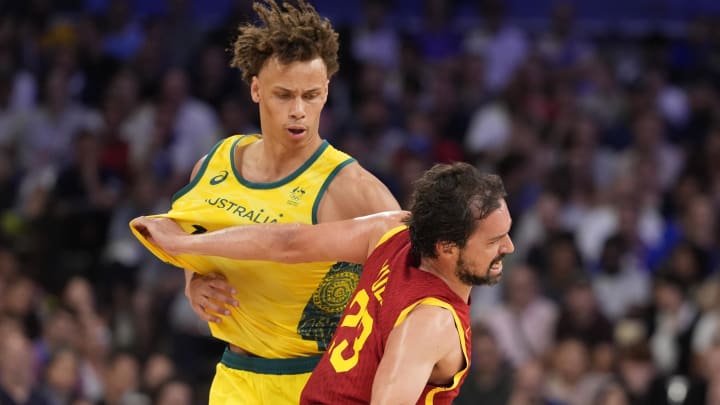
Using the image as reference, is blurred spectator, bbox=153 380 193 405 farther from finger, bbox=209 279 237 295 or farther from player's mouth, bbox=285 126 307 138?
player's mouth, bbox=285 126 307 138

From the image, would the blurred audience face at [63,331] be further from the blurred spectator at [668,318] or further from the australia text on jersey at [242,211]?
the australia text on jersey at [242,211]

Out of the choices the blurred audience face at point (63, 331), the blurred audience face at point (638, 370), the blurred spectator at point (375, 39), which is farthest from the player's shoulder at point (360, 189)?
the blurred spectator at point (375, 39)

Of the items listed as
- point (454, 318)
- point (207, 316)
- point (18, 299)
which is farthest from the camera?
point (18, 299)

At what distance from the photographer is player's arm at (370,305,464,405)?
3914 millimetres

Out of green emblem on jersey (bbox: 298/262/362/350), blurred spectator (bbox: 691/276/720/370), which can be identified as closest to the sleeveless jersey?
green emblem on jersey (bbox: 298/262/362/350)

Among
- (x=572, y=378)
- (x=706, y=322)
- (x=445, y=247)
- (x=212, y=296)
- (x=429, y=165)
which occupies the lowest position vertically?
(x=572, y=378)

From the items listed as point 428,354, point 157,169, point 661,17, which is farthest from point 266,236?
point 661,17

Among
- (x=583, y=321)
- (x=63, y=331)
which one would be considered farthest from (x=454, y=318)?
(x=63, y=331)

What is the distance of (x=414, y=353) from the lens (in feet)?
12.9

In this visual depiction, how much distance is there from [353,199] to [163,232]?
29.6 inches

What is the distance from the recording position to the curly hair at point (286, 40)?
4934 mm

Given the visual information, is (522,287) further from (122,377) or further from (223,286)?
(223,286)

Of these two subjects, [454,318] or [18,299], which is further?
[18,299]

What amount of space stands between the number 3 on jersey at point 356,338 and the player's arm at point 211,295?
32.8 inches
